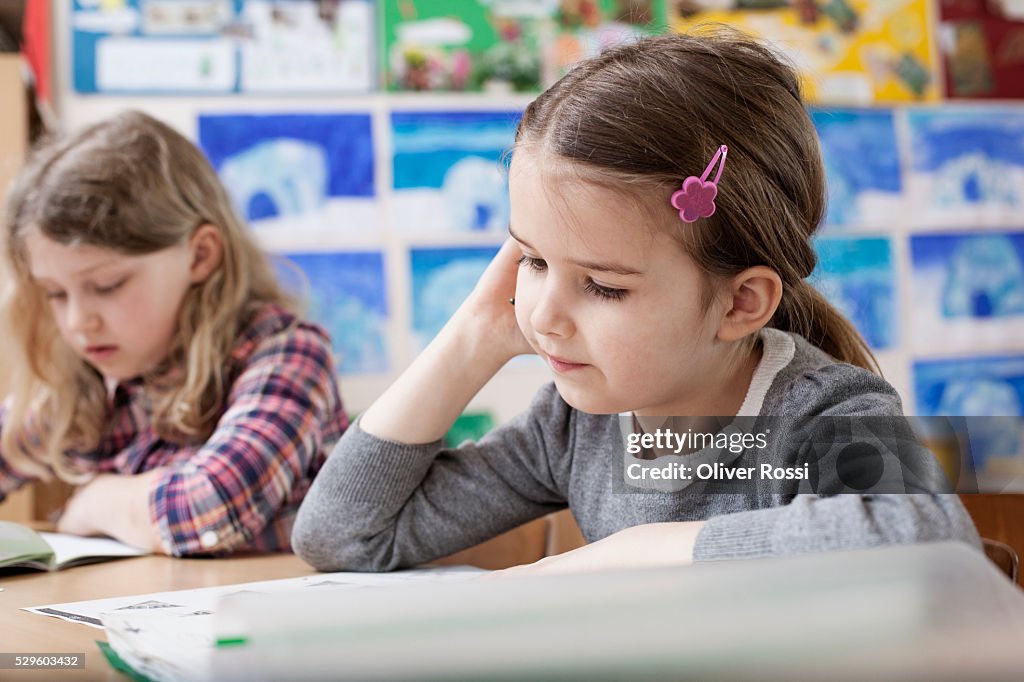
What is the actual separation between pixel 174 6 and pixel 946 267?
1.82m

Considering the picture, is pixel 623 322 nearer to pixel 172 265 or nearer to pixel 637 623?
pixel 637 623

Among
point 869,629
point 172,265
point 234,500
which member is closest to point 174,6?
point 172,265

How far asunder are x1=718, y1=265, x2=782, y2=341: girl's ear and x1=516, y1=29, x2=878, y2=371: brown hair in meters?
0.01

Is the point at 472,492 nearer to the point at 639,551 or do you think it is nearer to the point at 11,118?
the point at 639,551

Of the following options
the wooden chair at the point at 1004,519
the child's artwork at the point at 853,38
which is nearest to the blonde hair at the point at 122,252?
the wooden chair at the point at 1004,519

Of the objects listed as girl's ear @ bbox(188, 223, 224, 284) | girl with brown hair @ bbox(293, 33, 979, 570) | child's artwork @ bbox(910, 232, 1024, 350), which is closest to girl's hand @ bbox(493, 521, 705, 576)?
girl with brown hair @ bbox(293, 33, 979, 570)

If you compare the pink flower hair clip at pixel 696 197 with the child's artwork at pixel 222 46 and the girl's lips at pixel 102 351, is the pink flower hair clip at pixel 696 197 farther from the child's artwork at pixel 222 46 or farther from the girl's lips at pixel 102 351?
the child's artwork at pixel 222 46

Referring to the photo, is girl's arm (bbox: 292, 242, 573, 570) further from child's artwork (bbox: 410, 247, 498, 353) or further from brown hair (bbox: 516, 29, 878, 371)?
child's artwork (bbox: 410, 247, 498, 353)

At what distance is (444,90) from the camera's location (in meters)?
2.31

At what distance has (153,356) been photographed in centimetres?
134

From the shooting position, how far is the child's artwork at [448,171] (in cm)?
228

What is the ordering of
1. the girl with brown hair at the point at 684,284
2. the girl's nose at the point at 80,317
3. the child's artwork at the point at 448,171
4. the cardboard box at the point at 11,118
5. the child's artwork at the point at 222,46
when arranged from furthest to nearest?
the child's artwork at the point at 448,171, the child's artwork at the point at 222,46, the cardboard box at the point at 11,118, the girl's nose at the point at 80,317, the girl with brown hair at the point at 684,284

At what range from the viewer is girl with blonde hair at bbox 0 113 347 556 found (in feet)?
3.77

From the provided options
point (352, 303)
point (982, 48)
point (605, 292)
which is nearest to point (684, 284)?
point (605, 292)
